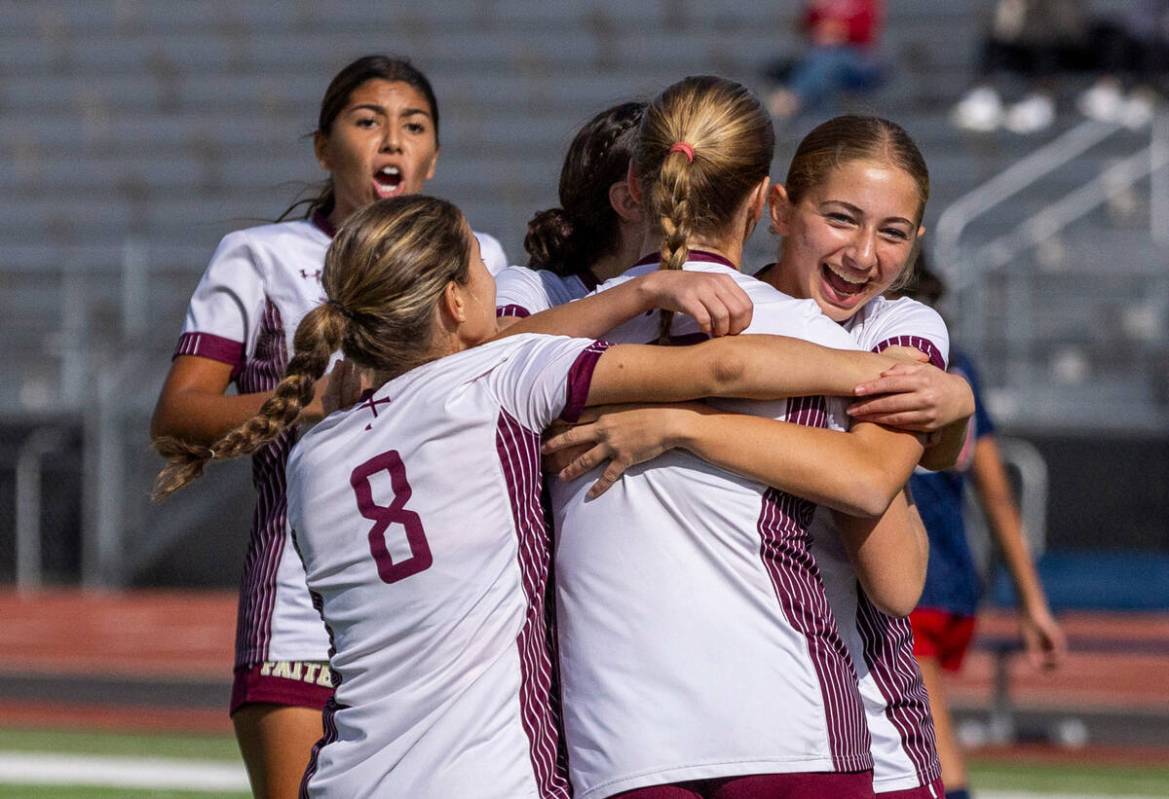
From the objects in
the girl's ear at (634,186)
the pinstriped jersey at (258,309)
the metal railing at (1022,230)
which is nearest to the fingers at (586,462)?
the girl's ear at (634,186)

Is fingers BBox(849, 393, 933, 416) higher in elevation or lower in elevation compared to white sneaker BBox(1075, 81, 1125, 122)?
lower

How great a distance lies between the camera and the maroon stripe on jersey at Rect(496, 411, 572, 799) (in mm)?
2352

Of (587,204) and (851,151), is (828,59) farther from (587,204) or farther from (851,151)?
(851,151)

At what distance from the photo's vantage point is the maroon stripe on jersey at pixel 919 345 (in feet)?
8.45

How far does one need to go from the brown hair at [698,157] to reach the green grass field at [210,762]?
15.9ft

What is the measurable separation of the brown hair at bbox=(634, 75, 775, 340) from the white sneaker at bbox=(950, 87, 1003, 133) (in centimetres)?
1351

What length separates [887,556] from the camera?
7.97ft

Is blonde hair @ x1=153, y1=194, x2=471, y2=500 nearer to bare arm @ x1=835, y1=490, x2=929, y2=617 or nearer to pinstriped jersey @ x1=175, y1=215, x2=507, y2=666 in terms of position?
bare arm @ x1=835, y1=490, x2=929, y2=617

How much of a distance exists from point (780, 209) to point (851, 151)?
149mm

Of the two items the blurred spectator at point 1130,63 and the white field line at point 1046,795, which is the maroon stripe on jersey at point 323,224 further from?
the blurred spectator at point 1130,63

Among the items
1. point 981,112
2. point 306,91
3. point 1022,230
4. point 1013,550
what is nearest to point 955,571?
point 1013,550

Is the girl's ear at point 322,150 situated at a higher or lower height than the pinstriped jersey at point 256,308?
higher

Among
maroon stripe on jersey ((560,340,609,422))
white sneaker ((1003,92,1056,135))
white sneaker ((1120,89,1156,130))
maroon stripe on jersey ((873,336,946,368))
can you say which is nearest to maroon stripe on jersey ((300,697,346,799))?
maroon stripe on jersey ((560,340,609,422))

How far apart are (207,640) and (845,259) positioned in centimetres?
999
